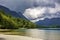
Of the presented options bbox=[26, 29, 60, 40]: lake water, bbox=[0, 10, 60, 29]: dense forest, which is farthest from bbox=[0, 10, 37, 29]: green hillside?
bbox=[26, 29, 60, 40]: lake water

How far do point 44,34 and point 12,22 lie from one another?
0.69 metres

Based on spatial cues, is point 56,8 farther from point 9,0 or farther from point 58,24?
point 9,0

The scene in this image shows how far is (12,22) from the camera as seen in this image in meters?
3.79

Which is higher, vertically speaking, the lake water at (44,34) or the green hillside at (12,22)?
the green hillside at (12,22)

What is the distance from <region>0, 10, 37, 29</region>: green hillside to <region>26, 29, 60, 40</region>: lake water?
0.44 feet

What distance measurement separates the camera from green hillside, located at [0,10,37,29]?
3.77 meters

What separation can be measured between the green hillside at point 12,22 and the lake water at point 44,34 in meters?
0.13

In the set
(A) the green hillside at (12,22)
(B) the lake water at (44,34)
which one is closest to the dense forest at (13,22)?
(A) the green hillside at (12,22)

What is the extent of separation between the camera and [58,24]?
377 centimetres

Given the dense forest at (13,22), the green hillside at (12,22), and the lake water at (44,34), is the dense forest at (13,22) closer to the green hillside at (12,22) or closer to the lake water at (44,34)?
the green hillside at (12,22)

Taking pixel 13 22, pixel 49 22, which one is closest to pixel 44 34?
pixel 49 22

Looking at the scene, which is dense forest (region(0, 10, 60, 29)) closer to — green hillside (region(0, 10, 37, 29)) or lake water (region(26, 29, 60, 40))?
green hillside (region(0, 10, 37, 29))

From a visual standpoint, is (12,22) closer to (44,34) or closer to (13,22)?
(13,22)

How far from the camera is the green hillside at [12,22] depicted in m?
→ 3.77
